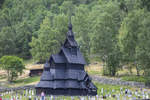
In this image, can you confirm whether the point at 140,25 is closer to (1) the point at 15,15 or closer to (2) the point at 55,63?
(2) the point at 55,63

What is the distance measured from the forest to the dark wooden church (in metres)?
14.8

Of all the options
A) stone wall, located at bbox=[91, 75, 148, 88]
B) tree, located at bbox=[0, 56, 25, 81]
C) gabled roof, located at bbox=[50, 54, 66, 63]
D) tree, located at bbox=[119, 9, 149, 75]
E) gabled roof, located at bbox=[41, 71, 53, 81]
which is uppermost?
tree, located at bbox=[119, 9, 149, 75]

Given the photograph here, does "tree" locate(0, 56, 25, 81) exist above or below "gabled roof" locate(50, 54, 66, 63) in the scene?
below

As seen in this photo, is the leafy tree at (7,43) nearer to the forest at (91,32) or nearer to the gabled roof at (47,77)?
the forest at (91,32)

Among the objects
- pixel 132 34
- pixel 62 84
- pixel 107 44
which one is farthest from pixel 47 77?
pixel 107 44

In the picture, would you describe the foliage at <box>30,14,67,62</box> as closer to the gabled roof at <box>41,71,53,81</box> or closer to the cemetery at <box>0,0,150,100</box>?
the cemetery at <box>0,0,150,100</box>

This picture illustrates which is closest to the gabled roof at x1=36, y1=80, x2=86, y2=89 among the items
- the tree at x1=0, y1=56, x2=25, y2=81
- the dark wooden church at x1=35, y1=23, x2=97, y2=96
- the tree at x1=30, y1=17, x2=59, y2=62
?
the dark wooden church at x1=35, y1=23, x2=97, y2=96

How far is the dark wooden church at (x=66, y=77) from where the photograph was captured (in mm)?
58062

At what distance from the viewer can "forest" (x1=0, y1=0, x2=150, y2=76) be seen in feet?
234

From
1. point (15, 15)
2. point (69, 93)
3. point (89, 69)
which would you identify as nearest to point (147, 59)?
point (69, 93)

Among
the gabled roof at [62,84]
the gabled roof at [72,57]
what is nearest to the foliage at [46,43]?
the gabled roof at [72,57]

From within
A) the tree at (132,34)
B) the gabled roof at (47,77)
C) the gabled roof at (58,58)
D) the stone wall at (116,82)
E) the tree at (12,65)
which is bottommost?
the stone wall at (116,82)

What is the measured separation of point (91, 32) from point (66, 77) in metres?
44.4

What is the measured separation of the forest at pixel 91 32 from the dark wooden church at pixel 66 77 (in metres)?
14.8
